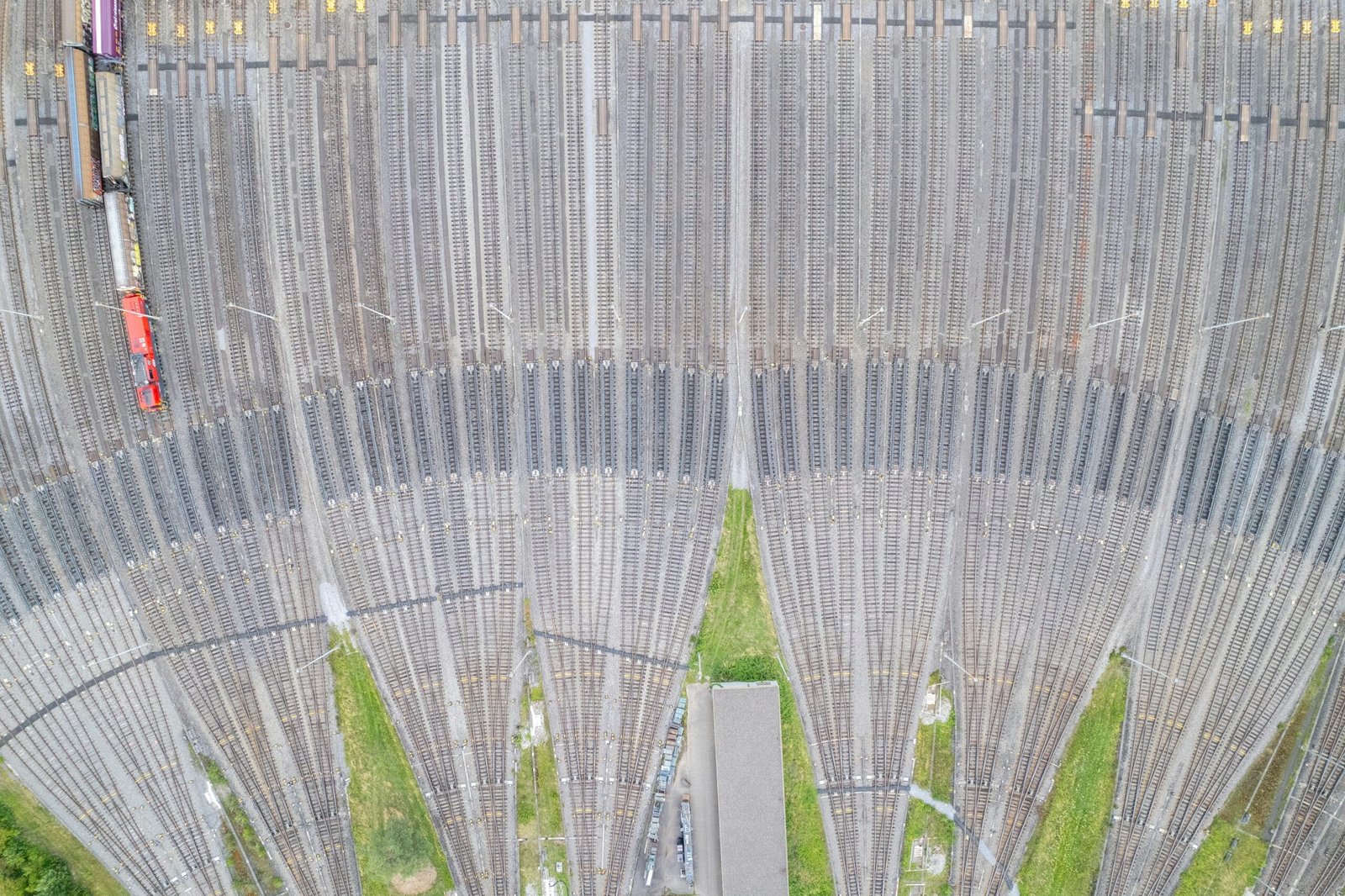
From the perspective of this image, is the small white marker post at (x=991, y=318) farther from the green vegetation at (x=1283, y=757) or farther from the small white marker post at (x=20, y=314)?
the small white marker post at (x=20, y=314)

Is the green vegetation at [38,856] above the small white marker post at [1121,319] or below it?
below

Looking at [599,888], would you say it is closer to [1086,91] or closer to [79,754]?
[79,754]

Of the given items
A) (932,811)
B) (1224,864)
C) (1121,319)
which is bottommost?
(1224,864)

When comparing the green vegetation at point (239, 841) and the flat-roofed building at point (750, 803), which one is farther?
the green vegetation at point (239, 841)

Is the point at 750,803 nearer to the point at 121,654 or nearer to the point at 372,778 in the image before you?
Result: the point at 372,778

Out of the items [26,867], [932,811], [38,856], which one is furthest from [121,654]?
[932,811]

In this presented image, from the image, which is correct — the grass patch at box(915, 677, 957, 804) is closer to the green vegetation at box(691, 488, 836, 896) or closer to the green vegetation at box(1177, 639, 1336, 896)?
the green vegetation at box(691, 488, 836, 896)

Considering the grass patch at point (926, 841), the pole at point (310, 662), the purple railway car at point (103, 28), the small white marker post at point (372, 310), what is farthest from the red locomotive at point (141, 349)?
the grass patch at point (926, 841)
